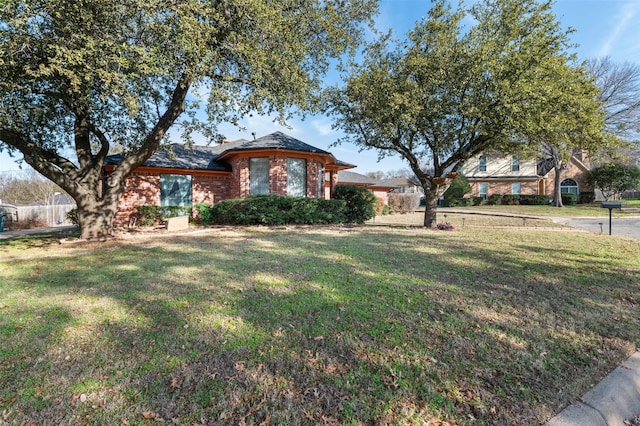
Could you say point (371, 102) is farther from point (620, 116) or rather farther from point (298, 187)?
point (620, 116)

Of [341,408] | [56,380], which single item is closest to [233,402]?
[341,408]

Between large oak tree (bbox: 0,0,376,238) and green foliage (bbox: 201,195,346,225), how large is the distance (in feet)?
11.0

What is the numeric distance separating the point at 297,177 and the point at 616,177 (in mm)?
29588

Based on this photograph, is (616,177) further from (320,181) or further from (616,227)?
(320,181)

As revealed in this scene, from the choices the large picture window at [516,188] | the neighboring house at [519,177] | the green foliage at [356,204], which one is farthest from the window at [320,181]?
the large picture window at [516,188]

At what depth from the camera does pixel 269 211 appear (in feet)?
39.2

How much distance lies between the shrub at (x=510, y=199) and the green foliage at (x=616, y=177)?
20.6ft

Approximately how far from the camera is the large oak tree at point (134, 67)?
20.2ft

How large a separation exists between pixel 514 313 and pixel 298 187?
11.5m

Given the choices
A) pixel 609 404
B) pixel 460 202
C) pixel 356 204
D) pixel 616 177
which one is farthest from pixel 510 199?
pixel 609 404

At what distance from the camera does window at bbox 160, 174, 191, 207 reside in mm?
14352

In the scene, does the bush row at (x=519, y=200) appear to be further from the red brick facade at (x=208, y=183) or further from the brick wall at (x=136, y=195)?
the brick wall at (x=136, y=195)

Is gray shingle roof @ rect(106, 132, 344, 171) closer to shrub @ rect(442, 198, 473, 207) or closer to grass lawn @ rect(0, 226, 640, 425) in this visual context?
grass lawn @ rect(0, 226, 640, 425)

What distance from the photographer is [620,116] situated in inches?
921
